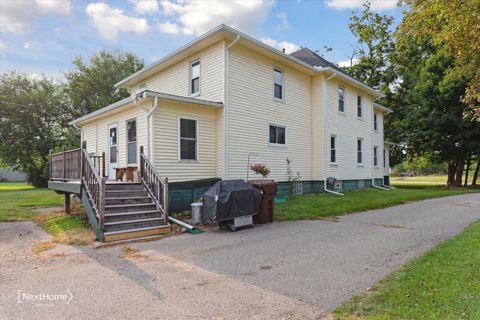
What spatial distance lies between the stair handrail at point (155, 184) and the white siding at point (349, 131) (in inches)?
377

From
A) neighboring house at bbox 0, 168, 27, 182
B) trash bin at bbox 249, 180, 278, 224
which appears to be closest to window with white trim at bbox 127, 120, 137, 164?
trash bin at bbox 249, 180, 278, 224

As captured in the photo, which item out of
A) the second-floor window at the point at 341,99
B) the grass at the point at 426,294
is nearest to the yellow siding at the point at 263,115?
the second-floor window at the point at 341,99

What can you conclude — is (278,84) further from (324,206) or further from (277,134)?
(324,206)

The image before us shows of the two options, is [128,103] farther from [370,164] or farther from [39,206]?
[370,164]

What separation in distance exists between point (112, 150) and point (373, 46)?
26919 millimetres

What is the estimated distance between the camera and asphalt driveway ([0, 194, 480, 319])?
11.9ft

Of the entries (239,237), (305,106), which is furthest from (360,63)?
(239,237)

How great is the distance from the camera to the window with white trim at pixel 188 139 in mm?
10977

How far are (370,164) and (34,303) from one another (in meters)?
19.5

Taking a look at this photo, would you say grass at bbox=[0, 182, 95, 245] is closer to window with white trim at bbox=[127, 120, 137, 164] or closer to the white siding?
window with white trim at bbox=[127, 120, 137, 164]

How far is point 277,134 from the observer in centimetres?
1390

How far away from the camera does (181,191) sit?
10344mm

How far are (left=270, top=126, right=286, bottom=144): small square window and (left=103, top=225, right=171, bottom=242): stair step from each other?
710 cm

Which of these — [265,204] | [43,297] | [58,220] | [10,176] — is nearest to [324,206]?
[265,204]
